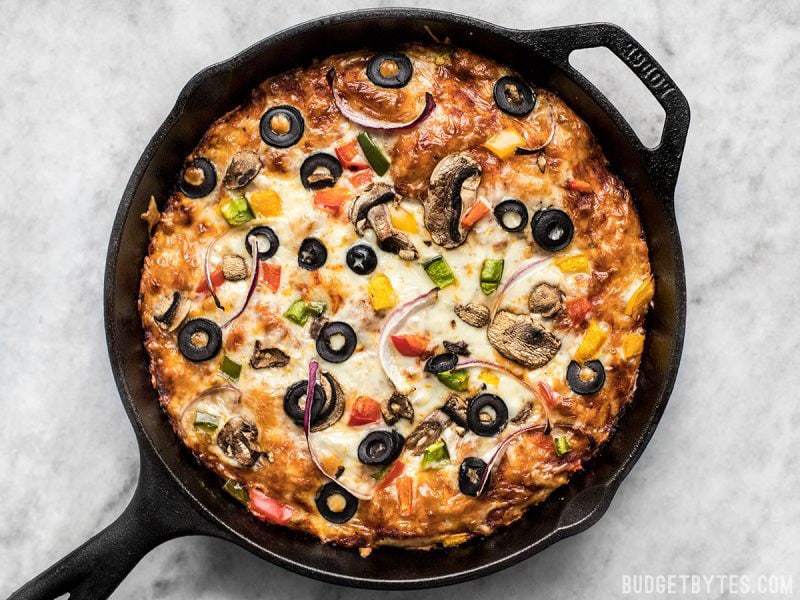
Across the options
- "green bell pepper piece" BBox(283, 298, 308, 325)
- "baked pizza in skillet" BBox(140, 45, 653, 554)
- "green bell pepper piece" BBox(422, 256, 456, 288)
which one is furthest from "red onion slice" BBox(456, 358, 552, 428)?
"green bell pepper piece" BBox(283, 298, 308, 325)

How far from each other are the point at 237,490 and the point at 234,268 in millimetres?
988

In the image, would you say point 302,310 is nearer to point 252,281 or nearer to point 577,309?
point 252,281

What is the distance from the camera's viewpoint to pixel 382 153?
382 cm

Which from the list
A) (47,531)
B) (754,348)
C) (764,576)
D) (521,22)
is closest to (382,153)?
(521,22)

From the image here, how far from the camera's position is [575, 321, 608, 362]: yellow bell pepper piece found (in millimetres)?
3836

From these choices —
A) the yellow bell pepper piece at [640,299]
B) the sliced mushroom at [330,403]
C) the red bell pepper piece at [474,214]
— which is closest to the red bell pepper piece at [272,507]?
the sliced mushroom at [330,403]

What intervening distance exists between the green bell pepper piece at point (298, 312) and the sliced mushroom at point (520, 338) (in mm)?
794

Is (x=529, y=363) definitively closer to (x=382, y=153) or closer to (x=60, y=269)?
(x=382, y=153)

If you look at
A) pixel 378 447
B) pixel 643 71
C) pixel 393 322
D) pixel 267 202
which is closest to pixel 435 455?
pixel 378 447

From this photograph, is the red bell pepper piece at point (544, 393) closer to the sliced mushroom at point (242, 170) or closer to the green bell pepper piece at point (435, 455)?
the green bell pepper piece at point (435, 455)

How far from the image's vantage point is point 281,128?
383cm

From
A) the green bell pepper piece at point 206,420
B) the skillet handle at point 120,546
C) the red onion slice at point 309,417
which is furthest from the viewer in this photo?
the green bell pepper piece at point 206,420

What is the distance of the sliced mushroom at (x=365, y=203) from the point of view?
3738 mm

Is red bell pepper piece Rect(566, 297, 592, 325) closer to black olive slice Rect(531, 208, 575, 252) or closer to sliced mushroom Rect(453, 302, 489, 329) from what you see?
black olive slice Rect(531, 208, 575, 252)
